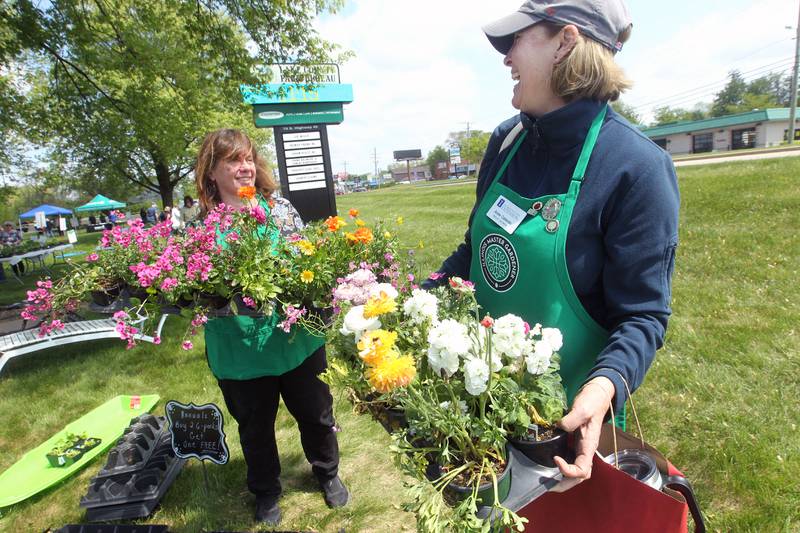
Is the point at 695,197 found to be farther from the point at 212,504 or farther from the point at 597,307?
the point at 212,504

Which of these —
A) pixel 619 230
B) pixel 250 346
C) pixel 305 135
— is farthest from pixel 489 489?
pixel 305 135

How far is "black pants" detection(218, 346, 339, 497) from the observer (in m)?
2.34

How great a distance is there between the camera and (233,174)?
7.87ft

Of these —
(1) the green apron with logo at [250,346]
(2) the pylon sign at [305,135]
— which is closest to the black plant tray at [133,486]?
(1) the green apron with logo at [250,346]

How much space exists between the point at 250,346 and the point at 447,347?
1.48 meters

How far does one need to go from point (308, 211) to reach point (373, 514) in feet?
21.6

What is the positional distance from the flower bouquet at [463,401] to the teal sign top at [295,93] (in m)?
7.36

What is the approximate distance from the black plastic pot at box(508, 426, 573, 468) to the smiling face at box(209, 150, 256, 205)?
2.01m

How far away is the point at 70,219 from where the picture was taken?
48.8m

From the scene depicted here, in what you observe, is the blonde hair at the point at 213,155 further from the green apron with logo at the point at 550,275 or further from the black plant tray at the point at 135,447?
the black plant tray at the point at 135,447

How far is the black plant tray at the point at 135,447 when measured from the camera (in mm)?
2871

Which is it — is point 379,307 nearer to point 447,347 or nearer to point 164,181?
point 447,347

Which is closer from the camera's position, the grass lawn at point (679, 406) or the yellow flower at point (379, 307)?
the yellow flower at point (379, 307)

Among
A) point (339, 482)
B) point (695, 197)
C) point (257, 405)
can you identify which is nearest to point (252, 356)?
point (257, 405)
